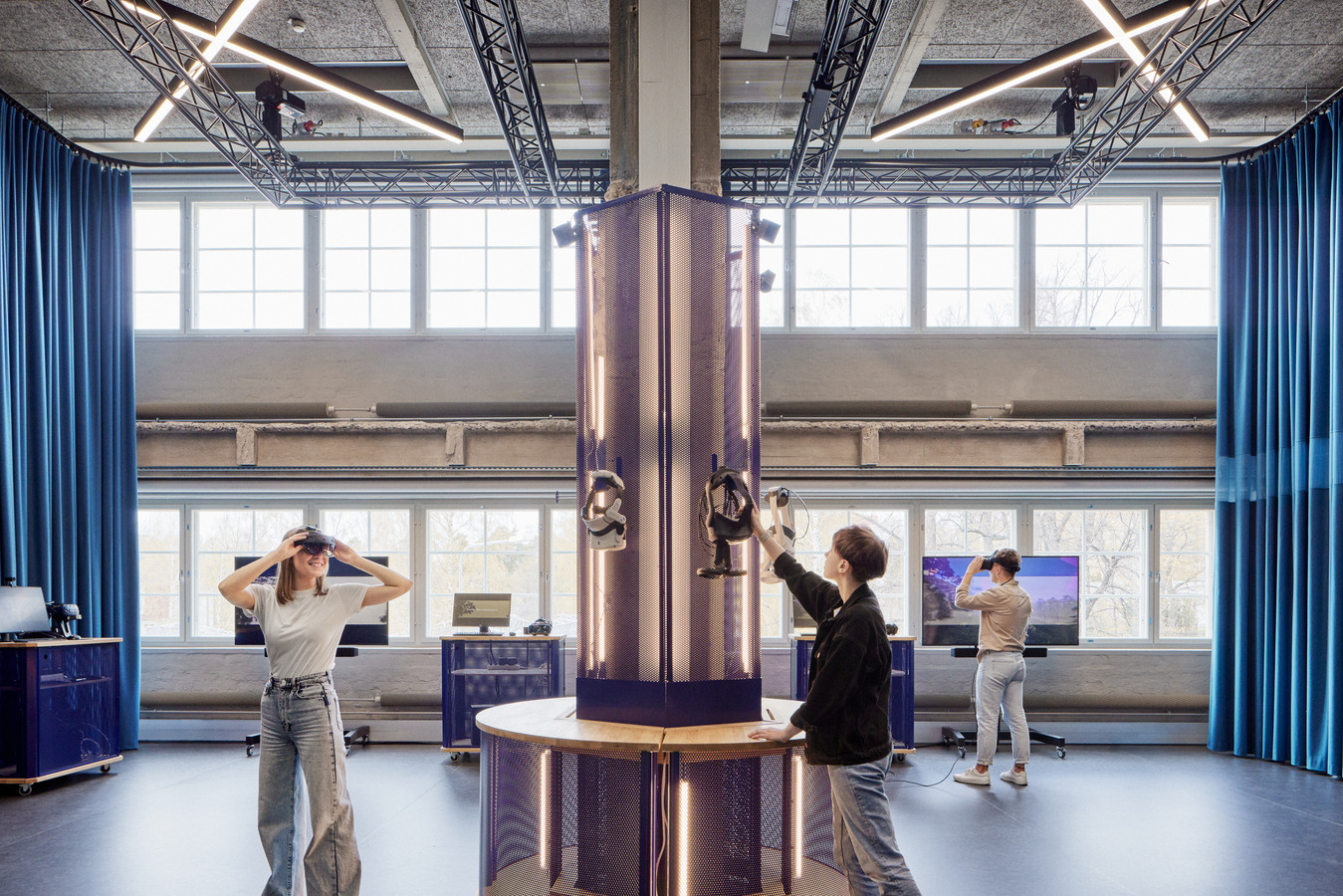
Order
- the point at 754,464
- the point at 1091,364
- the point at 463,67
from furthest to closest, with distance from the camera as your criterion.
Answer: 1. the point at 1091,364
2. the point at 463,67
3. the point at 754,464

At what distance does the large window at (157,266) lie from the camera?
962cm

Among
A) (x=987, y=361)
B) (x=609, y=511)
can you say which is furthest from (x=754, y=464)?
(x=987, y=361)

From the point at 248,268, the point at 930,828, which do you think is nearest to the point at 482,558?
the point at 248,268

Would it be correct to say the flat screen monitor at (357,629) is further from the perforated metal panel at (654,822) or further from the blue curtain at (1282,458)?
the blue curtain at (1282,458)

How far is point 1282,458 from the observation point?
321 inches

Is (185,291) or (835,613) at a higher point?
(185,291)

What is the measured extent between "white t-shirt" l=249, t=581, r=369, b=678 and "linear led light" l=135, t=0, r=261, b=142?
159 inches

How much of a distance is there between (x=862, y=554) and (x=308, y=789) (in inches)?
90.3

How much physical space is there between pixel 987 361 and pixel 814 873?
660 centimetres

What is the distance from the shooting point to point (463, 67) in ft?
25.3

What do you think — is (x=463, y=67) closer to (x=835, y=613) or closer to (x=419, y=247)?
(x=419, y=247)

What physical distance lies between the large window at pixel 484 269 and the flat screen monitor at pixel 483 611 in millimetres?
2780

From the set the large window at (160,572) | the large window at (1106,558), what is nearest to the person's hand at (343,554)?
the large window at (160,572)

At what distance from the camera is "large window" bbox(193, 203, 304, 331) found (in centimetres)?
959
